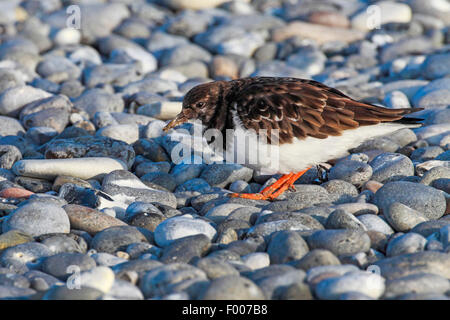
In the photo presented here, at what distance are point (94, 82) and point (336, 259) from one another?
21.2 ft

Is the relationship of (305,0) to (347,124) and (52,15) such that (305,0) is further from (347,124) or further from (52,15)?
(347,124)

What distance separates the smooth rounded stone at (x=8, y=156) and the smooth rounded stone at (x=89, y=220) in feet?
5.83

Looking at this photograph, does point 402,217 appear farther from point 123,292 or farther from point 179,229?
point 123,292

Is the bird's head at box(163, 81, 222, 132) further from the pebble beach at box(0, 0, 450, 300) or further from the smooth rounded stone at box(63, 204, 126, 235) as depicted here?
the smooth rounded stone at box(63, 204, 126, 235)

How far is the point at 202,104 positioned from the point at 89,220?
1.69 meters

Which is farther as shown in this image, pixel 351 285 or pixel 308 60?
pixel 308 60

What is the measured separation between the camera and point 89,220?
4.86 m

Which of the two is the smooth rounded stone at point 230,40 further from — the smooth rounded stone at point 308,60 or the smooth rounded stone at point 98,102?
the smooth rounded stone at point 98,102

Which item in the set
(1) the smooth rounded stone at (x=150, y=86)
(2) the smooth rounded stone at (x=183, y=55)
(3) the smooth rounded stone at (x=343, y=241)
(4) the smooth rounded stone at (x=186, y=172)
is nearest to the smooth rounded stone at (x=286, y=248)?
(3) the smooth rounded stone at (x=343, y=241)

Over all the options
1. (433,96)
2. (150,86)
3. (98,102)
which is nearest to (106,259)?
(98,102)

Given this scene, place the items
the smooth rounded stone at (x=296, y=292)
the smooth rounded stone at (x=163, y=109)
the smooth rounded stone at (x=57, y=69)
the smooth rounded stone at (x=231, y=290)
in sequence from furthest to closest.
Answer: the smooth rounded stone at (x=57, y=69) → the smooth rounded stone at (x=163, y=109) → the smooth rounded stone at (x=296, y=292) → the smooth rounded stone at (x=231, y=290)

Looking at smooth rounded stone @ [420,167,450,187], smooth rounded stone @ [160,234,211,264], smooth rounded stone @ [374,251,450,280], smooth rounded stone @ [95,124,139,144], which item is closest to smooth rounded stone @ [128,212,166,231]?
smooth rounded stone @ [160,234,211,264]

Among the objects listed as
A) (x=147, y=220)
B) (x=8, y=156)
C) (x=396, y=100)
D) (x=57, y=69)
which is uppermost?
(x=57, y=69)

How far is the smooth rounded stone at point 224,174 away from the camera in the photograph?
6.27 metres
